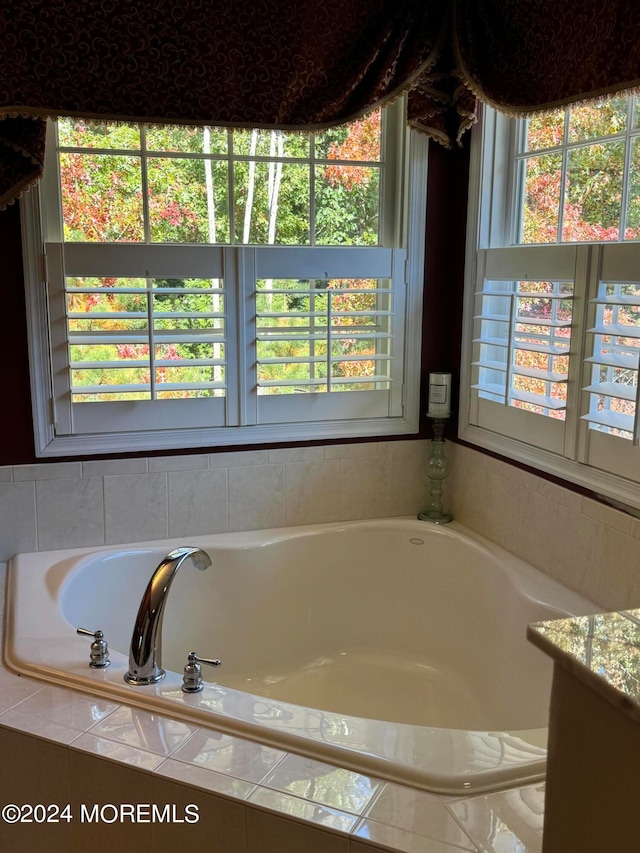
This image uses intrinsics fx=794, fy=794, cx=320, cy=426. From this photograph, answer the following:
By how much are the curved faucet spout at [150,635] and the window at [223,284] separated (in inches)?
31.9

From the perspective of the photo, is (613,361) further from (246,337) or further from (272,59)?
(272,59)

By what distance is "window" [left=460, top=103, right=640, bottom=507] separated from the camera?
1.95m

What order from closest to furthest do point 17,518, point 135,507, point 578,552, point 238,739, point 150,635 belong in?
point 238,739
point 150,635
point 578,552
point 17,518
point 135,507

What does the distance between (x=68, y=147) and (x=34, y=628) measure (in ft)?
4.38

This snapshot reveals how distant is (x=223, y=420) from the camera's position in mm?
2531

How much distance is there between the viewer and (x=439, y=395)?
263cm

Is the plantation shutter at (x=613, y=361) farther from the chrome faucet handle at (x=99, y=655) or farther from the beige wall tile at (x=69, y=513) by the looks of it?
the beige wall tile at (x=69, y=513)

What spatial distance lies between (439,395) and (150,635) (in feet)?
4.39

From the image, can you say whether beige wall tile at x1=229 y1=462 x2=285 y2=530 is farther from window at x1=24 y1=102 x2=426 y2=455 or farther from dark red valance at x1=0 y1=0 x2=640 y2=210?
dark red valance at x1=0 y1=0 x2=640 y2=210

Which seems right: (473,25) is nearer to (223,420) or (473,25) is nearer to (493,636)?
(223,420)

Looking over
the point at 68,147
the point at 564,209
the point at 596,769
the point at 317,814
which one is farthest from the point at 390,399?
the point at 596,769

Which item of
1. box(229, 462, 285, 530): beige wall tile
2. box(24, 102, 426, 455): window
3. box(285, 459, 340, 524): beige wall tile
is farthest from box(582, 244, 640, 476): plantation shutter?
box(229, 462, 285, 530): beige wall tile

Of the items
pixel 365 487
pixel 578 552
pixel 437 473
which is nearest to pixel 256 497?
pixel 365 487

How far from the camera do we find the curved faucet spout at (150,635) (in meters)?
1.66
